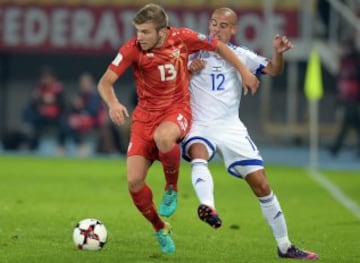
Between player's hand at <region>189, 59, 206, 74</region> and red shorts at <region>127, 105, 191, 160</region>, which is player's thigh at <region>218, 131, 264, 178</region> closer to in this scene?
red shorts at <region>127, 105, 191, 160</region>

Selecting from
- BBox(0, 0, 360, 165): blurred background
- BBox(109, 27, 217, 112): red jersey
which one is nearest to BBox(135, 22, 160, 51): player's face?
BBox(109, 27, 217, 112): red jersey

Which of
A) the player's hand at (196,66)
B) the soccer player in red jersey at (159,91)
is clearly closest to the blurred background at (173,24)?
the player's hand at (196,66)

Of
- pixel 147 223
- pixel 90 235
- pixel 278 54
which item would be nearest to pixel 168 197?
pixel 90 235

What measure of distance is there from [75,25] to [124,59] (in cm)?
2246

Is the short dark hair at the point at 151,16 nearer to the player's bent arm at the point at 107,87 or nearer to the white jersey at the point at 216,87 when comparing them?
the player's bent arm at the point at 107,87

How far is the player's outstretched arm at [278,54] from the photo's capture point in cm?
1160

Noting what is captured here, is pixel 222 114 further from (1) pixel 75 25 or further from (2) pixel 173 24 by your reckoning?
(1) pixel 75 25

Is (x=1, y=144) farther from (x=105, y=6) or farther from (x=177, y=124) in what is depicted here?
(x=177, y=124)

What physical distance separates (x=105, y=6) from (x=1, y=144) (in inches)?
190

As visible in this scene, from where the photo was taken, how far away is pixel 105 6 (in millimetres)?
33688

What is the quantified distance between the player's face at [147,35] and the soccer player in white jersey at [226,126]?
0.68 m

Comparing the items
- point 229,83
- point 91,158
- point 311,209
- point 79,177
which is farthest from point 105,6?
point 229,83

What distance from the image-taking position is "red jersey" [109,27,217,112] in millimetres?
11602

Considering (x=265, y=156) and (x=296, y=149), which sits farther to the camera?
(x=296, y=149)
